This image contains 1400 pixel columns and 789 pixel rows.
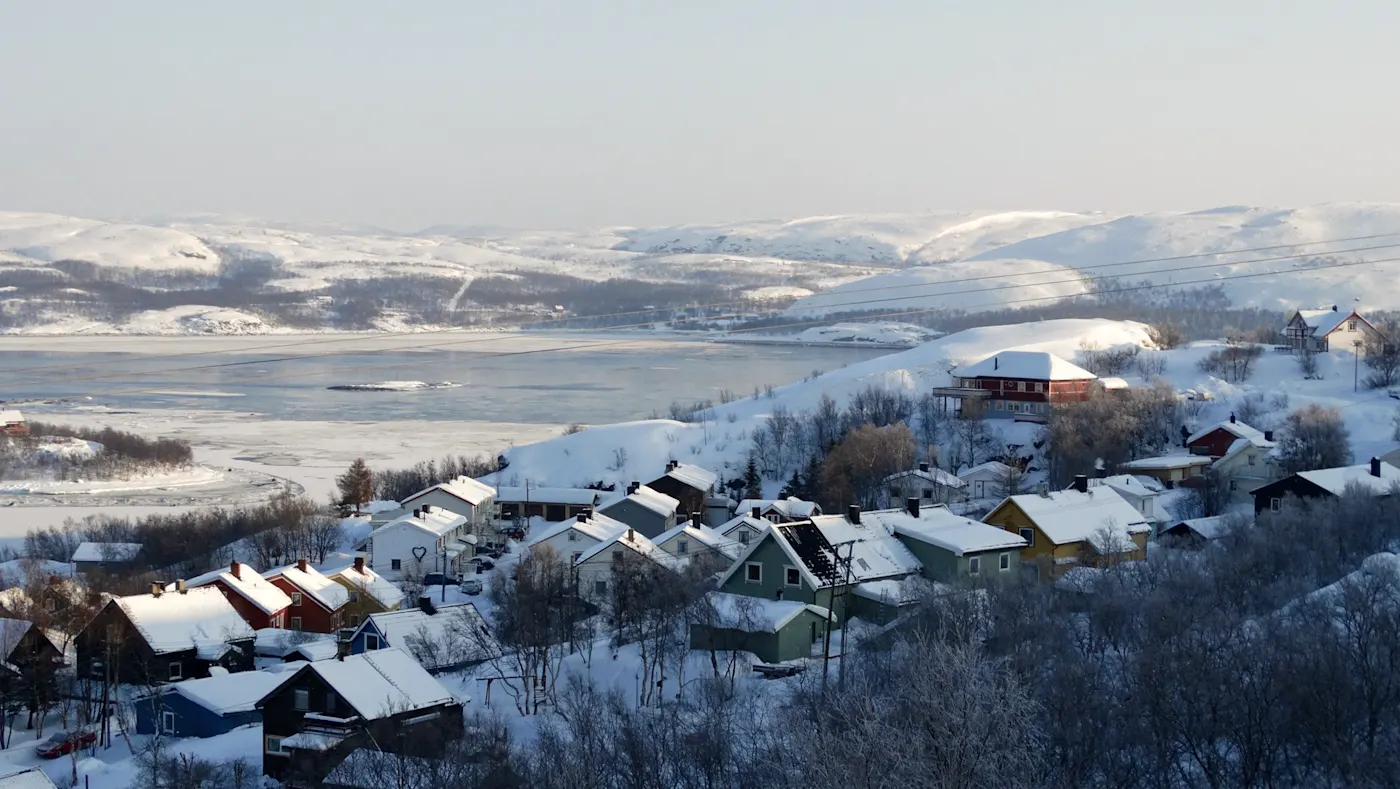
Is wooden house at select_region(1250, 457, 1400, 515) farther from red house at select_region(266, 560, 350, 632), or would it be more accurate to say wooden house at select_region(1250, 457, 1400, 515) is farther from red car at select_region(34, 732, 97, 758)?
red car at select_region(34, 732, 97, 758)

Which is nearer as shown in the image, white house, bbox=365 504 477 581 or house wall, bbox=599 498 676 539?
white house, bbox=365 504 477 581

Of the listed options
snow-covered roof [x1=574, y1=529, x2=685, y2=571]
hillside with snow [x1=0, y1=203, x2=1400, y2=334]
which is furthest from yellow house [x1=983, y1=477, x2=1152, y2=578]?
hillside with snow [x1=0, y1=203, x2=1400, y2=334]

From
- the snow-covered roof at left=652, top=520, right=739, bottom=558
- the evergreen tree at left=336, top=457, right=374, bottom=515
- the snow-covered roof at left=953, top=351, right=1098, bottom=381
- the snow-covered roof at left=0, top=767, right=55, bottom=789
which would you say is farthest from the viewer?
the snow-covered roof at left=953, top=351, right=1098, bottom=381

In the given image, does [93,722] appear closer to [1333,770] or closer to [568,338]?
[1333,770]

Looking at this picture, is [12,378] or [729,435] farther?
[12,378]

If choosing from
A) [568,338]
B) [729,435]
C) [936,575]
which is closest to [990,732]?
[936,575]

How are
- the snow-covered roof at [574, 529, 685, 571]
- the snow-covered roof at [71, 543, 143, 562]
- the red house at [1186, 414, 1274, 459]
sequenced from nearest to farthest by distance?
the snow-covered roof at [574, 529, 685, 571] < the snow-covered roof at [71, 543, 143, 562] < the red house at [1186, 414, 1274, 459]
